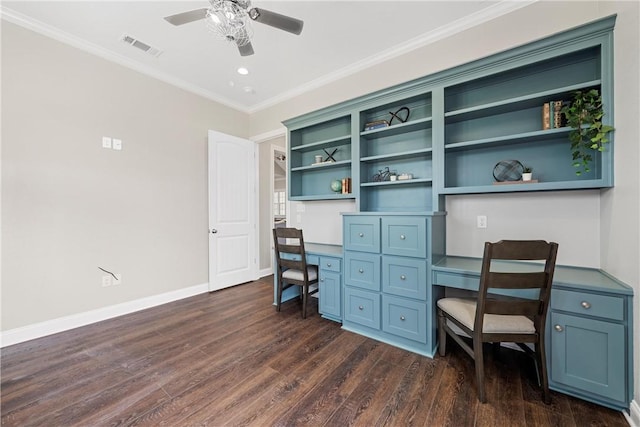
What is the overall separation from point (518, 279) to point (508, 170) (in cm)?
106

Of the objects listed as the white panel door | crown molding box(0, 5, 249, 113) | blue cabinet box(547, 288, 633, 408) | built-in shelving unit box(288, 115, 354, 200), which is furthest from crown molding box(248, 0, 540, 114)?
blue cabinet box(547, 288, 633, 408)

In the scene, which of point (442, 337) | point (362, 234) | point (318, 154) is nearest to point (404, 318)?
point (442, 337)

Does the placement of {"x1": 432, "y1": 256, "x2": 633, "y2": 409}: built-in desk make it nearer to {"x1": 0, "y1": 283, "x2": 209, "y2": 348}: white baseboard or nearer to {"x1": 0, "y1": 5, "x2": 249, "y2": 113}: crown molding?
{"x1": 0, "y1": 283, "x2": 209, "y2": 348}: white baseboard

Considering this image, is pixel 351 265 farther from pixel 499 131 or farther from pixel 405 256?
pixel 499 131

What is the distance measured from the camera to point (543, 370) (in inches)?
60.2

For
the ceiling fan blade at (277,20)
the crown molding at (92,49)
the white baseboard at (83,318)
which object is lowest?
the white baseboard at (83,318)

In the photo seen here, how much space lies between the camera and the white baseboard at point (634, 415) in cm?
131

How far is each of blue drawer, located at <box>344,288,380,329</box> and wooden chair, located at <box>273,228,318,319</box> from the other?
0.48 m

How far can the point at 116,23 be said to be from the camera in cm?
241

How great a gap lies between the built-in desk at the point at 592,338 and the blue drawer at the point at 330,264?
5.44 feet

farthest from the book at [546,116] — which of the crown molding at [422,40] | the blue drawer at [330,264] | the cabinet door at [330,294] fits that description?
the cabinet door at [330,294]

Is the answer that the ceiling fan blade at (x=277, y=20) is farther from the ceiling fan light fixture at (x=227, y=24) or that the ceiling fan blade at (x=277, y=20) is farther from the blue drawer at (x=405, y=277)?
the blue drawer at (x=405, y=277)

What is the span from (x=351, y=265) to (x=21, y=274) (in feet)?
10.3

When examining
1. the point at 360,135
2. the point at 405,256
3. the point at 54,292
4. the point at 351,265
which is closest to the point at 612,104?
the point at 405,256
